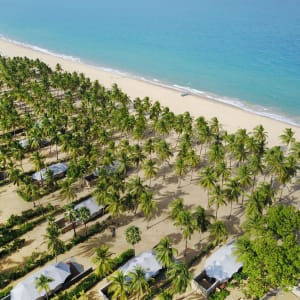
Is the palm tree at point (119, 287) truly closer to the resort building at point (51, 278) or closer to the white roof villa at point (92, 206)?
the resort building at point (51, 278)

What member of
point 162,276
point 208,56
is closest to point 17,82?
point 162,276

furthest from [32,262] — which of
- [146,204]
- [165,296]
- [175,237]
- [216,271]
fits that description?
[216,271]

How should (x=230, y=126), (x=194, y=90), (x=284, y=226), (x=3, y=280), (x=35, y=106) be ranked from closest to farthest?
(x=284, y=226) → (x=3, y=280) → (x=35, y=106) → (x=230, y=126) → (x=194, y=90)

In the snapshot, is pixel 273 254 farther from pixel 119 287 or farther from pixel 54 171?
pixel 54 171

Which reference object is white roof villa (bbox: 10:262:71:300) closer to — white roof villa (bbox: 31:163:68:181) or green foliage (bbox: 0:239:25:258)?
green foliage (bbox: 0:239:25:258)

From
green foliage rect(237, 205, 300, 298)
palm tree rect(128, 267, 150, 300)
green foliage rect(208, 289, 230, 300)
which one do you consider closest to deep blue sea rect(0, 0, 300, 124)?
green foliage rect(237, 205, 300, 298)

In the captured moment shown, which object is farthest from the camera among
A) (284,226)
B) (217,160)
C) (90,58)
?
(90,58)

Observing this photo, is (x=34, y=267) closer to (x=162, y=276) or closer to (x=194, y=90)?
(x=162, y=276)
